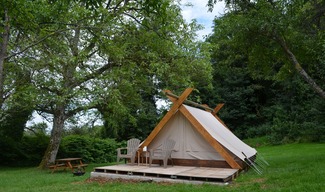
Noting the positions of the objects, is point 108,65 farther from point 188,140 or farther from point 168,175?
point 168,175

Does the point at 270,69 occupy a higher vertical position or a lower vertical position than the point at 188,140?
higher

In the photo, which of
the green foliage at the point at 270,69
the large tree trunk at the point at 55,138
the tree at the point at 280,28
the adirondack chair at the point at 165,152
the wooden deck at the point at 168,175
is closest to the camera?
the wooden deck at the point at 168,175

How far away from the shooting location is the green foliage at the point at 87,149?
17448mm

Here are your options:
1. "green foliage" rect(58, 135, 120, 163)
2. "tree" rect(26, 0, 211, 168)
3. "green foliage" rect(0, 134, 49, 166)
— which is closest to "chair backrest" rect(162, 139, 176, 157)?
"tree" rect(26, 0, 211, 168)

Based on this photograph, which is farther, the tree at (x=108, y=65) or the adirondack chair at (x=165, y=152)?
the tree at (x=108, y=65)

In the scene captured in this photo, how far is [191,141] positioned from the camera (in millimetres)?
A: 9969

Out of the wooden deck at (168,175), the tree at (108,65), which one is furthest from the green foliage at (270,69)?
the wooden deck at (168,175)

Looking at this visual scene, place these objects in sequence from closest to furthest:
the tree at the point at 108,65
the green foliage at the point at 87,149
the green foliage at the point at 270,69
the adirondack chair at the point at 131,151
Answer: the adirondack chair at the point at 131,151 → the green foliage at the point at 270,69 → the tree at the point at 108,65 → the green foliage at the point at 87,149

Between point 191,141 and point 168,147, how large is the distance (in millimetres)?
965

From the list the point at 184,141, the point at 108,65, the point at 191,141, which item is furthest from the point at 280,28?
the point at 108,65

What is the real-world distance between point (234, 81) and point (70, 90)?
17.9 meters

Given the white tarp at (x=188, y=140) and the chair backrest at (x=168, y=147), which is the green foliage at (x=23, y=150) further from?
the chair backrest at (x=168, y=147)

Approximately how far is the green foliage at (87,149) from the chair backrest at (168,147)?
952 centimetres

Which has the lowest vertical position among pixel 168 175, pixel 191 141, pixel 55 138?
pixel 168 175
